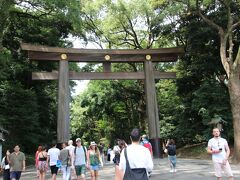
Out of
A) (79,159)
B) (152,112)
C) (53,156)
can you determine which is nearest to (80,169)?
(79,159)

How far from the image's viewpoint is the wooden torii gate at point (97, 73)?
2052cm

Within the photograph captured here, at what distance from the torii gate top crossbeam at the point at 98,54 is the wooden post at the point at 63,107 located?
0.80 metres

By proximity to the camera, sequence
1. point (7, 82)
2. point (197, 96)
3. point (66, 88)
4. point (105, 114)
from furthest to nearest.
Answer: point (105, 114) → point (7, 82) → point (197, 96) → point (66, 88)

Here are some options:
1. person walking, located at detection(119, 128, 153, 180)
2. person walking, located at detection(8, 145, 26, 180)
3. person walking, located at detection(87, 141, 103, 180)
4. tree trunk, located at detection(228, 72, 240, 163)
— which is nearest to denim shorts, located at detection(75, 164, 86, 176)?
person walking, located at detection(87, 141, 103, 180)

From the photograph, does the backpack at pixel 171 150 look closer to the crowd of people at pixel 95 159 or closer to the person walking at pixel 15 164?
the crowd of people at pixel 95 159

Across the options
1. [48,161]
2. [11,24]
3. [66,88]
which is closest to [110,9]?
[11,24]

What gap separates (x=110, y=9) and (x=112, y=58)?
974cm

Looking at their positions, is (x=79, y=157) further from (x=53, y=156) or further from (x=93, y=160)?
(x=53, y=156)

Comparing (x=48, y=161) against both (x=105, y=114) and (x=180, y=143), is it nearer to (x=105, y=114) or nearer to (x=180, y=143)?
(x=180, y=143)

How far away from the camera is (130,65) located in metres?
34.9

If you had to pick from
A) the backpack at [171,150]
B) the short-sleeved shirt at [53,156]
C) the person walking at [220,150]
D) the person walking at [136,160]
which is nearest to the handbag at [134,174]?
the person walking at [136,160]

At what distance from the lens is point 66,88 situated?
2092cm

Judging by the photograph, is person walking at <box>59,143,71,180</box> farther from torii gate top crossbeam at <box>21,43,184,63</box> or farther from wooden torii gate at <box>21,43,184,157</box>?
torii gate top crossbeam at <box>21,43,184,63</box>

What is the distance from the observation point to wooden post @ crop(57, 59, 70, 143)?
66.1 ft
